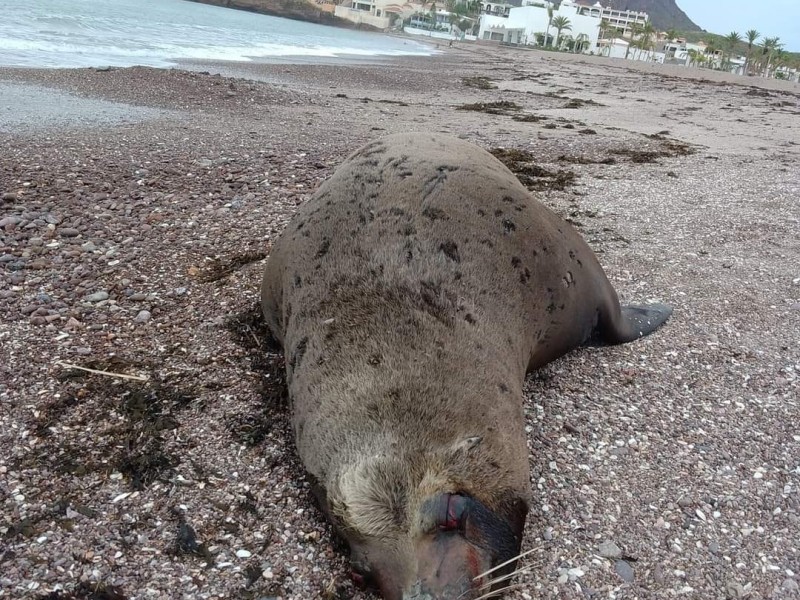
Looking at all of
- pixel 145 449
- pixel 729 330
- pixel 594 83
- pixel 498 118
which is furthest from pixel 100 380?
pixel 594 83

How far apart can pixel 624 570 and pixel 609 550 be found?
9cm

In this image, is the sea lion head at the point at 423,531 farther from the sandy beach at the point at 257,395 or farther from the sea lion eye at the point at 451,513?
the sandy beach at the point at 257,395

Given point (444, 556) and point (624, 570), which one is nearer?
point (444, 556)

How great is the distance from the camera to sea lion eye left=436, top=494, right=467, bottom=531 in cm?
192

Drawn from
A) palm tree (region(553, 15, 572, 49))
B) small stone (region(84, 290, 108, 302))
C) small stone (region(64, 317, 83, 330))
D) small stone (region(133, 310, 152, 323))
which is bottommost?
small stone (region(64, 317, 83, 330))

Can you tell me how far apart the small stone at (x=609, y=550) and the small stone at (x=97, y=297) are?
10.3ft

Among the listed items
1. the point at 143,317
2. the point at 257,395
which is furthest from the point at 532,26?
the point at 257,395

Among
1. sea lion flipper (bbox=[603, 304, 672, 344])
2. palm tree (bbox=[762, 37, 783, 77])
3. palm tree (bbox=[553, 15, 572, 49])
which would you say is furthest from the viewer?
palm tree (bbox=[553, 15, 572, 49])

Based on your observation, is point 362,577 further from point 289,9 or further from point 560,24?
point 560,24

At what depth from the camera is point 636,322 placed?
3.91 metres

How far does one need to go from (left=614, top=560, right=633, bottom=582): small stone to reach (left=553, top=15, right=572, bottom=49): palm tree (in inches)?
3969

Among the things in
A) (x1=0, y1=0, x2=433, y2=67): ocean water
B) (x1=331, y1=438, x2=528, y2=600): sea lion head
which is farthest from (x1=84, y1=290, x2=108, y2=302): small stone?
(x1=0, y1=0, x2=433, y2=67): ocean water

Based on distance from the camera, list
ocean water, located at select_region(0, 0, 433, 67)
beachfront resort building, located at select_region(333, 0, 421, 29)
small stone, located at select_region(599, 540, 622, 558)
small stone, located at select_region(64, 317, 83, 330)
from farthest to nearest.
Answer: beachfront resort building, located at select_region(333, 0, 421, 29) < ocean water, located at select_region(0, 0, 433, 67) < small stone, located at select_region(64, 317, 83, 330) < small stone, located at select_region(599, 540, 622, 558)

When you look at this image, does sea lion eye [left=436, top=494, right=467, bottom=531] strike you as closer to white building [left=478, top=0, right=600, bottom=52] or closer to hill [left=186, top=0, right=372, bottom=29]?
hill [left=186, top=0, right=372, bottom=29]
